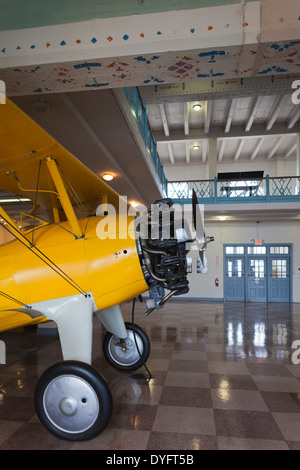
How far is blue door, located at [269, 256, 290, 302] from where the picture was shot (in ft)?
44.1

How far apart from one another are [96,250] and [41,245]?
60 cm

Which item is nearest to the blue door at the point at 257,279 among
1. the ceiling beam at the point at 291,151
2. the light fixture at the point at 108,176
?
the ceiling beam at the point at 291,151

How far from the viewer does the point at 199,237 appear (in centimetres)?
306

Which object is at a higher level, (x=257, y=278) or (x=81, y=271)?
(x=81, y=271)

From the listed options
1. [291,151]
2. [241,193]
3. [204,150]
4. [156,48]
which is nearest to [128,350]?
[156,48]

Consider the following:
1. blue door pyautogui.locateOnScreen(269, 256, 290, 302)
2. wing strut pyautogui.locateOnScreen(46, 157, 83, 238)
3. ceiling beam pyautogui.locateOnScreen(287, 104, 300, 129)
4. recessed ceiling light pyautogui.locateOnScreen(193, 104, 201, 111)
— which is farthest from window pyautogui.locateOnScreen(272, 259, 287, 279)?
wing strut pyautogui.locateOnScreen(46, 157, 83, 238)

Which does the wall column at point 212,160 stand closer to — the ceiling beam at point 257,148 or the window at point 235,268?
the ceiling beam at point 257,148

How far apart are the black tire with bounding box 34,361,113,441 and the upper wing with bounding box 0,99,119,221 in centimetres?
170

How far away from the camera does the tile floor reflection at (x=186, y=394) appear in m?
2.53

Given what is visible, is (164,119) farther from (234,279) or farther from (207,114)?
(234,279)

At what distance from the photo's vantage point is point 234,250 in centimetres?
1390

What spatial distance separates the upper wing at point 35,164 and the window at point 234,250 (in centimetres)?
1048

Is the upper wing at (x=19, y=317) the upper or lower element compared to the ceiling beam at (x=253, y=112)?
lower

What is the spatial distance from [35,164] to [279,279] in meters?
13.0
